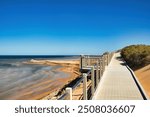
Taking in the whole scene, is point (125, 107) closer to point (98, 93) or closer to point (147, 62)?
point (98, 93)

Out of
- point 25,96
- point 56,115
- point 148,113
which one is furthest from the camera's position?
point 25,96

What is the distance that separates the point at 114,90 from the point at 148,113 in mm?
4169

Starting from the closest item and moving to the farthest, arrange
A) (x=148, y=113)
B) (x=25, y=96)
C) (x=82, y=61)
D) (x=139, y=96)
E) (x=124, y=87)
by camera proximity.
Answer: (x=148, y=113), (x=139, y=96), (x=124, y=87), (x=25, y=96), (x=82, y=61)

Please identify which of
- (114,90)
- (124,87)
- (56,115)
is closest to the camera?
(56,115)

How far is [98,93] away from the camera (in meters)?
8.76

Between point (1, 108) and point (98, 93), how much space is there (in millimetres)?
3877

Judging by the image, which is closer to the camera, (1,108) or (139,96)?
(1,108)

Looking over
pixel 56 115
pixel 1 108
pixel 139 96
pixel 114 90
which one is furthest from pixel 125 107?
pixel 114 90

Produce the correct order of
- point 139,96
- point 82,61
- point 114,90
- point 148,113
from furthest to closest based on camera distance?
point 82,61, point 114,90, point 139,96, point 148,113

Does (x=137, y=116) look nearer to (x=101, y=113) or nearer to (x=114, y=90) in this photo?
(x=101, y=113)

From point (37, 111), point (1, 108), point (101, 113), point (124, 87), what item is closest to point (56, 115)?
point (37, 111)

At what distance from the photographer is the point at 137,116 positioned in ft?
16.7

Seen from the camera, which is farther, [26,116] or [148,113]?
[148,113]

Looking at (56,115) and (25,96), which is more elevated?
(56,115)
